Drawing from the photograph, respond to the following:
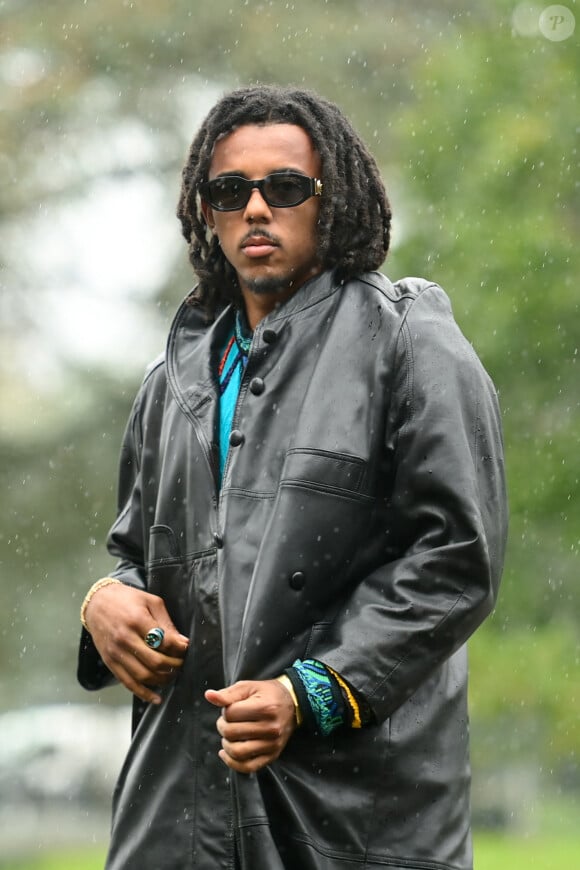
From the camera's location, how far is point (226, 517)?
2.96m

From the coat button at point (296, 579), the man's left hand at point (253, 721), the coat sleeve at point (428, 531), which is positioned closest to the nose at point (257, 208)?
the coat sleeve at point (428, 531)

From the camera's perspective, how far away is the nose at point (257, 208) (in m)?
3.08

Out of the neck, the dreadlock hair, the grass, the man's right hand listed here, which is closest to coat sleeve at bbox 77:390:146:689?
the man's right hand

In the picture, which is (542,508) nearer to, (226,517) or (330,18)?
(226,517)

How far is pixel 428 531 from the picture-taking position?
2850mm

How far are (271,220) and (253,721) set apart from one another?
0.99m

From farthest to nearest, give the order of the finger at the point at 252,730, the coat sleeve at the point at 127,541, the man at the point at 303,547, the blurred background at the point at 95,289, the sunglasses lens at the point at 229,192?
the blurred background at the point at 95,289 → the coat sleeve at the point at 127,541 → the sunglasses lens at the point at 229,192 → the man at the point at 303,547 → the finger at the point at 252,730

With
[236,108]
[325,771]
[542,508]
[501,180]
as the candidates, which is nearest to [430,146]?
[501,180]

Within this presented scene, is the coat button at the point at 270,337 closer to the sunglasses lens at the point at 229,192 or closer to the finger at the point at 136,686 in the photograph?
the sunglasses lens at the point at 229,192

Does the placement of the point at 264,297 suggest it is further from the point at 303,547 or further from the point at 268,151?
the point at 303,547

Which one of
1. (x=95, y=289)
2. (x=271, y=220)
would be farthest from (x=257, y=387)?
(x=95, y=289)

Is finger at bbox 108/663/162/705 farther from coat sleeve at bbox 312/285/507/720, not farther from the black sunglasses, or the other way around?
the black sunglasses

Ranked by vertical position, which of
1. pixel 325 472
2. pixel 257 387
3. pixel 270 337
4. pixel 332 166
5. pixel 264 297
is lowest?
pixel 325 472

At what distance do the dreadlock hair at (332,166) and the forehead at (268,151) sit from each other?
0.05 ft
